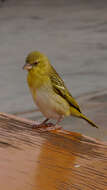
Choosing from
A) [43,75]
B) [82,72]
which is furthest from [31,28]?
[43,75]

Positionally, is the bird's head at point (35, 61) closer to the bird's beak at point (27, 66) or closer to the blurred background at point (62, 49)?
the bird's beak at point (27, 66)

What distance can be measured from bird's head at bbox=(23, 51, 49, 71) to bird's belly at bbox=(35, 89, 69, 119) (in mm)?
134

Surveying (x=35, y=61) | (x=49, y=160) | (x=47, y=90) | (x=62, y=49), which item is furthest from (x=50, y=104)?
(x=62, y=49)

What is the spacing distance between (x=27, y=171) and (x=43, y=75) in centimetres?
117

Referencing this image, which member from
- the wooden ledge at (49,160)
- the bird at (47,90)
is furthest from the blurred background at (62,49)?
the wooden ledge at (49,160)

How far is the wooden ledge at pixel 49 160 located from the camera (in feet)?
4.90

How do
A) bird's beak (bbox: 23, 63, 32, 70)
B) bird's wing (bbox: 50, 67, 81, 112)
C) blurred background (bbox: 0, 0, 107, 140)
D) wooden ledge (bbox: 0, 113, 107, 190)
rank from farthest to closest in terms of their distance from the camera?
blurred background (bbox: 0, 0, 107, 140) < bird's wing (bbox: 50, 67, 81, 112) < bird's beak (bbox: 23, 63, 32, 70) < wooden ledge (bbox: 0, 113, 107, 190)

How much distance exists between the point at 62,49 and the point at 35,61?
587cm

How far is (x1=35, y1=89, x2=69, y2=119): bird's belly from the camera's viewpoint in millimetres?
2682

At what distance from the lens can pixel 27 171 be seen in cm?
159

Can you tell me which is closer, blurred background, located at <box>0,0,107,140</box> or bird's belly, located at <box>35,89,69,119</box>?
bird's belly, located at <box>35,89,69,119</box>

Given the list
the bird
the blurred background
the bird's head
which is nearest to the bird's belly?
the bird

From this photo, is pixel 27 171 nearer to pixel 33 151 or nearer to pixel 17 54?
pixel 33 151

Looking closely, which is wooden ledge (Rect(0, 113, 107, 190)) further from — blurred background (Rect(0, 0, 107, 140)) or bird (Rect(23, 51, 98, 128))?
blurred background (Rect(0, 0, 107, 140))
